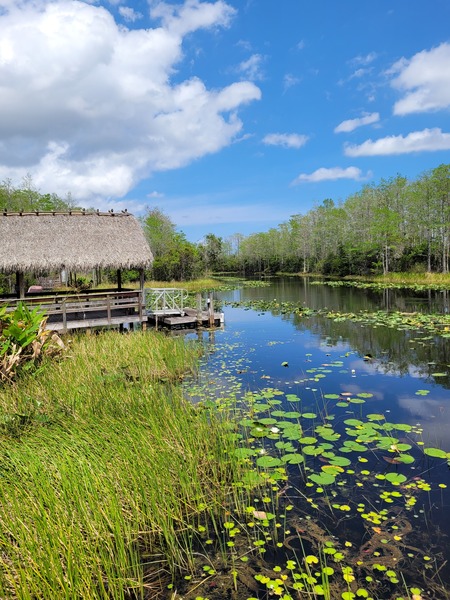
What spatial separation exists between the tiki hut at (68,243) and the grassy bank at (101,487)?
7.47 metres

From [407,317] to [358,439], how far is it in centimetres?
1257

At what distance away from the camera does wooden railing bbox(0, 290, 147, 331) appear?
12751 mm

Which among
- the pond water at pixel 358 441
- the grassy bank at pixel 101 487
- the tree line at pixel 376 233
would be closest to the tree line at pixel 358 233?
the tree line at pixel 376 233

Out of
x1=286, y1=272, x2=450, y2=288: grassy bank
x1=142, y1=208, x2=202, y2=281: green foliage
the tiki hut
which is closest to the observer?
the tiki hut

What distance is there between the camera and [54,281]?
32.0 metres

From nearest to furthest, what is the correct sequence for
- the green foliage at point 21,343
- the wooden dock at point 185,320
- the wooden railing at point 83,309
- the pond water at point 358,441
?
the pond water at point 358,441 < the green foliage at point 21,343 < the wooden railing at point 83,309 < the wooden dock at point 185,320

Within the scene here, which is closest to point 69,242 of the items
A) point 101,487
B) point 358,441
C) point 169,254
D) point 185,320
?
point 185,320

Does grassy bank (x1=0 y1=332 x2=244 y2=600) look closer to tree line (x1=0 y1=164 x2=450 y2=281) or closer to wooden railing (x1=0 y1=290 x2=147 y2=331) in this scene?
wooden railing (x1=0 y1=290 x2=147 y2=331)

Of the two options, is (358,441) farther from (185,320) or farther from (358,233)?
(358,233)

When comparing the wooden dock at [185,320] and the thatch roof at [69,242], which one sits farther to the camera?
the wooden dock at [185,320]

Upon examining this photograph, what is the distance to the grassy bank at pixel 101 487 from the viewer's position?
3.01 meters

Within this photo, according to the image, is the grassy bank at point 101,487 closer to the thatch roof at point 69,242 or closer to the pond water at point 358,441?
the pond water at point 358,441

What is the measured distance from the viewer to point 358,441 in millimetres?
5715

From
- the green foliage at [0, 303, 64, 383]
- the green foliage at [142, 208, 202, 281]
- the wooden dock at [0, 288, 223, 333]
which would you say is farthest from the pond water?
the green foliage at [142, 208, 202, 281]
